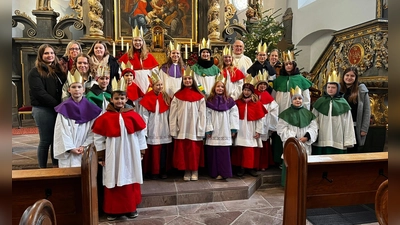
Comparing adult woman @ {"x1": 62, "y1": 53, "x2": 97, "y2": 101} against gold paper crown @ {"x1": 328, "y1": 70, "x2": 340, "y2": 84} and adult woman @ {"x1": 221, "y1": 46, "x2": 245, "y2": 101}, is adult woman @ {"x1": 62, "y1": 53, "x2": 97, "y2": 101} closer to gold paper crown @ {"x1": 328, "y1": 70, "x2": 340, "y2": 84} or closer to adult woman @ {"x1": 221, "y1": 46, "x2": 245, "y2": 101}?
adult woman @ {"x1": 221, "y1": 46, "x2": 245, "y2": 101}

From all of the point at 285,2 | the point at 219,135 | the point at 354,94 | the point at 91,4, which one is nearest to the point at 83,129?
the point at 219,135

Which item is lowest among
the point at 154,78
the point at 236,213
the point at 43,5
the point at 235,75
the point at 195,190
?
the point at 236,213

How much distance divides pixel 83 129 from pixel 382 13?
699 cm

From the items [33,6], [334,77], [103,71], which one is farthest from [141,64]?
[33,6]

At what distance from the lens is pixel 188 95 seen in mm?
4074

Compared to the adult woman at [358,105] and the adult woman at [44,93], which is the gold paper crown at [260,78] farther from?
the adult woman at [44,93]

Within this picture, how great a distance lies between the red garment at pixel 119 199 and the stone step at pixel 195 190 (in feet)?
1.40

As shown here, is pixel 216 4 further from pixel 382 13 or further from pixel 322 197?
pixel 322 197

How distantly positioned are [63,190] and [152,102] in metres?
1.95

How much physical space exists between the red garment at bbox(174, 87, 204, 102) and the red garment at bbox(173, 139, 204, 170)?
0.61 metres

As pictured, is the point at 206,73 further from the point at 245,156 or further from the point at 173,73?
the point at 245,156

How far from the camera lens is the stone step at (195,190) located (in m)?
3.71

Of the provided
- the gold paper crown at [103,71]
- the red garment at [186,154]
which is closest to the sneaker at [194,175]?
the red garment at [186,154]

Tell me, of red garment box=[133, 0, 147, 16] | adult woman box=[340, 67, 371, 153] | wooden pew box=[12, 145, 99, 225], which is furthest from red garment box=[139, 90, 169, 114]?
red garment box=[133, 0, 147, 16]
